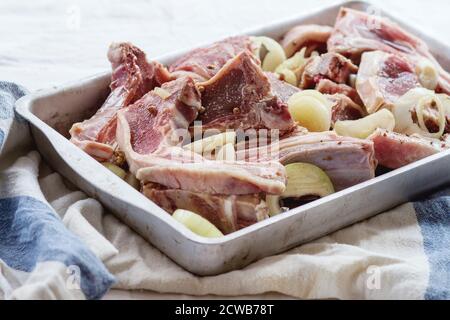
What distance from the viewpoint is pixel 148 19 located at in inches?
165

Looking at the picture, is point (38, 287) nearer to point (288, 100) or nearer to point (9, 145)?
point (9, 145)

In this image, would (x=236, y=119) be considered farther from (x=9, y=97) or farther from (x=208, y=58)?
(x=9, y=97)

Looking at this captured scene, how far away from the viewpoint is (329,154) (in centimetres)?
255

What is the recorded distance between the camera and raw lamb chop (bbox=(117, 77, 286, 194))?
7.63ft

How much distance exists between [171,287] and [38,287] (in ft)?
1.24

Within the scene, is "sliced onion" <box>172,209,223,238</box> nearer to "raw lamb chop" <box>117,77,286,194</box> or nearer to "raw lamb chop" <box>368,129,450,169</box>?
"raw lamb chop" <box>117,77,286,194</box>

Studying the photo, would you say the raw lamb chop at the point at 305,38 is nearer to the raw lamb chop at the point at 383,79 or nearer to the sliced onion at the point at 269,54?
the sliced onion at the point at 269,54

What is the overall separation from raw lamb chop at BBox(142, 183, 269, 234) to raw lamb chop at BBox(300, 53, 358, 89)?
0.92m

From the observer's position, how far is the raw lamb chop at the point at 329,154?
2.54m

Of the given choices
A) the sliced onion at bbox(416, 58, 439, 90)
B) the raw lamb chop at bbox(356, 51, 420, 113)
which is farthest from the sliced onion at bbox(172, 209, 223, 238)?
the sliced onion at bbox(416, 58, 439, 90)

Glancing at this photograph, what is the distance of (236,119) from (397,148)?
0.54 metres

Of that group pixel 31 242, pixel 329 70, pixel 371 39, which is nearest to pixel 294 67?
pixel 329 70

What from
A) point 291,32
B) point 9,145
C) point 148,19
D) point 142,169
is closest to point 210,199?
point 142,169

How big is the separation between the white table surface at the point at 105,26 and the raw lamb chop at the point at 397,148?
3.27 ft
